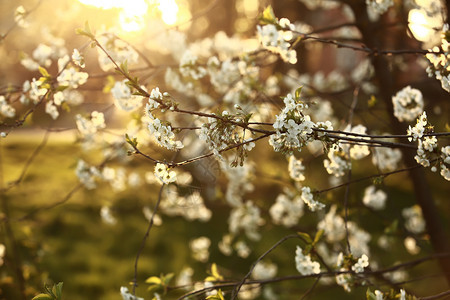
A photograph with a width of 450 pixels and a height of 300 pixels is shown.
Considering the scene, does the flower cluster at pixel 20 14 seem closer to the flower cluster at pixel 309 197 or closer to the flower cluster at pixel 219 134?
→ the flower cluster at pixel 219 134

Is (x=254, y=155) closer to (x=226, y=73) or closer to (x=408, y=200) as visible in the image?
(x=408, y=200)

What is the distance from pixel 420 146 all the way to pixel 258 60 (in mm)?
1956

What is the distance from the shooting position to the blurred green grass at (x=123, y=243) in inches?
193

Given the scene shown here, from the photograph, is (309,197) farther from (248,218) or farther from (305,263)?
(248,218)

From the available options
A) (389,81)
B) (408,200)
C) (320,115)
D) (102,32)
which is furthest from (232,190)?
(408,200)

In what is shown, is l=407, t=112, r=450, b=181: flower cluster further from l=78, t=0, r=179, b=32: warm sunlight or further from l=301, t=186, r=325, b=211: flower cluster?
l=78, t=0, r=179, b=32: warm sunlight

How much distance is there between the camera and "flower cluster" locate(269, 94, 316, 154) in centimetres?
162

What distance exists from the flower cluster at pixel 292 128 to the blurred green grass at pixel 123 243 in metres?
1.62

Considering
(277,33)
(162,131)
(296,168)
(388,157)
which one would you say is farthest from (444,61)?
(388,157)

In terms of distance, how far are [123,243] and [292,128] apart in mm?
5212

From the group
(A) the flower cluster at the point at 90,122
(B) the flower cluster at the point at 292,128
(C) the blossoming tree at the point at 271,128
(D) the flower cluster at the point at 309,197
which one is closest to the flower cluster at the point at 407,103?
(C) the blossoming tree at the point at 271,128

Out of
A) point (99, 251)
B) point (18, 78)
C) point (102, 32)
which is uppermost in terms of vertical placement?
point (18, 78)

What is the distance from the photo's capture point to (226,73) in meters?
3.29

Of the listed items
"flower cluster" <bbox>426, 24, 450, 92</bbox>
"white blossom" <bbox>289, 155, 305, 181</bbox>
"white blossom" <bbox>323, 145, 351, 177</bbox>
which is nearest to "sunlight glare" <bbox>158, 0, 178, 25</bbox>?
"white blossom" <bbox>289, 155, 305, 181</bbox>
